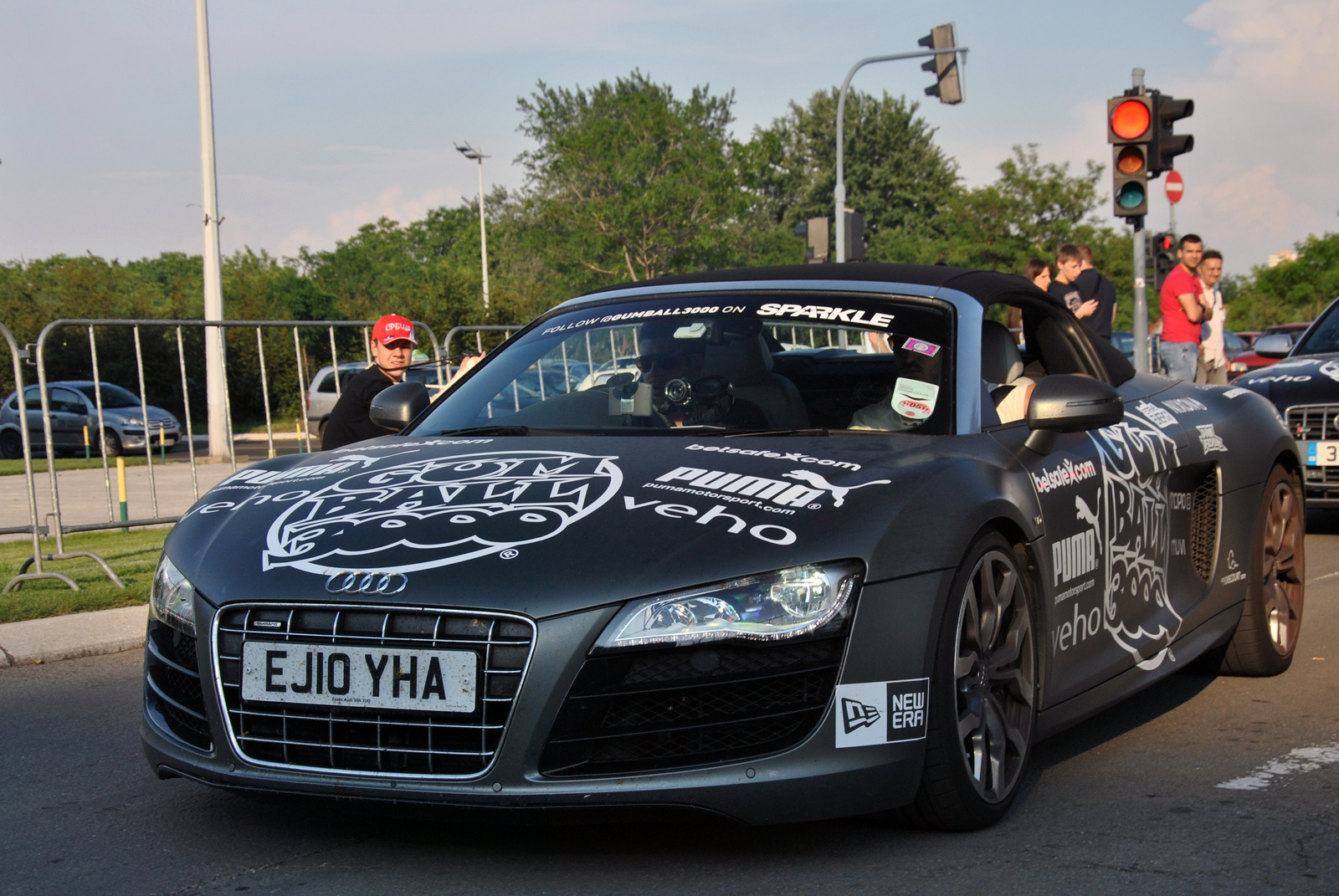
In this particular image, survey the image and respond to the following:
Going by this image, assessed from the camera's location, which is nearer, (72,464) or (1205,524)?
(1205,524)

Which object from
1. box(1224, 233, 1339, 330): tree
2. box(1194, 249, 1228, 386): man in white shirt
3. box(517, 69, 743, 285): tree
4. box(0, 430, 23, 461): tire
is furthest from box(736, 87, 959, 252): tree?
box(1194, 249, 1228, 386): man in white shirt

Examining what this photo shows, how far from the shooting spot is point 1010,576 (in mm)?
3729

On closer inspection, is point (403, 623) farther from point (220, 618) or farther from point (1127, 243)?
point (1127, 243)

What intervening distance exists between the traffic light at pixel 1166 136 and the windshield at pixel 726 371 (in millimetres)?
8237

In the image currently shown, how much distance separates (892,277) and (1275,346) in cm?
675

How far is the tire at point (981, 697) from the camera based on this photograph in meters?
3.36

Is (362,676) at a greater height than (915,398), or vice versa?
(915,398)

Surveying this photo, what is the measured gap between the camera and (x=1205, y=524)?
5.06 meters

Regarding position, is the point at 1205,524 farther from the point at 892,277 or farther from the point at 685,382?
the point at 685,382

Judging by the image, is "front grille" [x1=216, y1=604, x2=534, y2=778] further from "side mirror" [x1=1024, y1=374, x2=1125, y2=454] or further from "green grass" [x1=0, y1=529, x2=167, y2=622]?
"green grass" [x1=0, y1=529, x2=167, y2=622]

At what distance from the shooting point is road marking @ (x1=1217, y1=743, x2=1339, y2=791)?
4070mm

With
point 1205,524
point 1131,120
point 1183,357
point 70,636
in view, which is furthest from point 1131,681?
point 1183,357

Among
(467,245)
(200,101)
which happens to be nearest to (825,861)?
(200,101)

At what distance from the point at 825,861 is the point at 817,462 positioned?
0.95 meters
